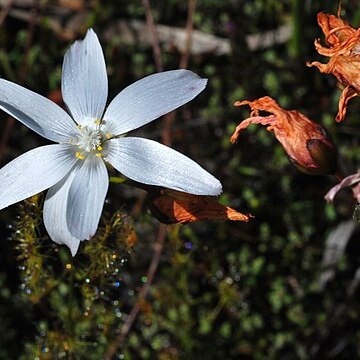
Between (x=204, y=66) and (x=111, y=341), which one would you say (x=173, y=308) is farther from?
(x=204, y=66)

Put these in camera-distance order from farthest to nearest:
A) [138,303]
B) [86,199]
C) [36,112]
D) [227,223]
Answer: [227,223], [138,303], [36,112], [86,199]

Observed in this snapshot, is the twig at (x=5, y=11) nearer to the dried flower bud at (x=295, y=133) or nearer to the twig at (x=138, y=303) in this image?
the twig at (x=138, y=303)

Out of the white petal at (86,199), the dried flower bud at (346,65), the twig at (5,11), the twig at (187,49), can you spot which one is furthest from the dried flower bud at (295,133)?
the twig at (5,11)

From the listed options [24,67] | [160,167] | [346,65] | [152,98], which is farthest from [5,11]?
[346,65]

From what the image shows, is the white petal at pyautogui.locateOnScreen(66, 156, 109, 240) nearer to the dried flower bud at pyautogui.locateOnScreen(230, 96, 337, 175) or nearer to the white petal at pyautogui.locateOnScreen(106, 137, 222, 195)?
the white petal at pyautogui.locateOnScreen(106, 137, 222, 195)

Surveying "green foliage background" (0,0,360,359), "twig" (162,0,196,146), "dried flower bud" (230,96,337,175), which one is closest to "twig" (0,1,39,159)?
"green foliage background" (0,0,360,359)

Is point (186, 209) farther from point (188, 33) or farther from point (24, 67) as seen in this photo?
point (24, 67)
